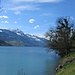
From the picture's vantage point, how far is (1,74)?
46.9 metres

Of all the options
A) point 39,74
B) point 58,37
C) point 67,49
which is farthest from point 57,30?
point 39,74

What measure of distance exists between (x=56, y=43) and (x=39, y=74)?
131 feet

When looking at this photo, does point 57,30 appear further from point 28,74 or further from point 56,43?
point 28,74

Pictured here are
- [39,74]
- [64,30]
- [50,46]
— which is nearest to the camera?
[39,74]

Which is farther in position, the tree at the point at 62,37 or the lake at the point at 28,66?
A: the tree at the point at 62,37

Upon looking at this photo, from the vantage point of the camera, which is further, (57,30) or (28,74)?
(57,30)

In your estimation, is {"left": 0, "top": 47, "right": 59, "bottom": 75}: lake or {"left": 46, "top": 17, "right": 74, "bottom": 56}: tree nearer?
{"left": 0, "top": 47, "right": 59, "bottom": 75}: lake

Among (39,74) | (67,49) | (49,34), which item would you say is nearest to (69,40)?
(67,49)

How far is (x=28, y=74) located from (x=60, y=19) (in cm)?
3910

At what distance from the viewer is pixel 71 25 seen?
3209 inches

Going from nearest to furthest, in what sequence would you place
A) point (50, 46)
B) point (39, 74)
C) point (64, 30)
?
point (39, 74), point (64, 30), point (50, 46)

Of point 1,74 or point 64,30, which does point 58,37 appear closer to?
point 64,30

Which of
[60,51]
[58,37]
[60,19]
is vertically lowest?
[60,51]

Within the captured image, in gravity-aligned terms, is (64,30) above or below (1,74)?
above
